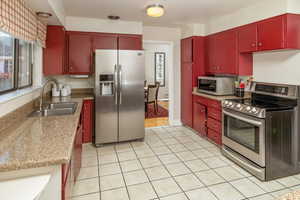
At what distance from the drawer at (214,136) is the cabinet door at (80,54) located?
254 centimetres

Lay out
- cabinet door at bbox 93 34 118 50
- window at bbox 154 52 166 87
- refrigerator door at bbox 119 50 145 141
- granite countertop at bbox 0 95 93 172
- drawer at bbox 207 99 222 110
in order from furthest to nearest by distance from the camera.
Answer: window at bbox 154 52 166 87 < cabinet door at bbox 93 34 118 50 < refrigerator door at bbox 119 50 145 141 < drawer at bbox 207 99 222 110 < granite countertop at bbox 0 95 93 172

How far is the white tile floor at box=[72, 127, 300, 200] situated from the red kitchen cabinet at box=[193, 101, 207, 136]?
405 mm

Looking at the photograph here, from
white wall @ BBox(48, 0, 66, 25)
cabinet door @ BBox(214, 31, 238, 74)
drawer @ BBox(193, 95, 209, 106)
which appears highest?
white wall @ BBox(48, 0, 66, 25)

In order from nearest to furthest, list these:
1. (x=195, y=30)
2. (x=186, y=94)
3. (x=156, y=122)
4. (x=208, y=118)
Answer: (x=208, y=118)
(x=195, y=30)
(x=186, y=94)
(x=156, y=122)

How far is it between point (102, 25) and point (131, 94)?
5.01ft

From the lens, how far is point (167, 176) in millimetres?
2531

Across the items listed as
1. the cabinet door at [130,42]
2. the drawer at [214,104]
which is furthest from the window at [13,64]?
the drawer at [214,104]

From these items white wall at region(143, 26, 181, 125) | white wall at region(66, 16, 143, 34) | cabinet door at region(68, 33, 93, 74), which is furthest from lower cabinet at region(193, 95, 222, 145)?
cabinet door at region(68, 33, 93, 74)

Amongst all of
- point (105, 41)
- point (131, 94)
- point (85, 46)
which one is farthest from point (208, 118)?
point (85, 46)

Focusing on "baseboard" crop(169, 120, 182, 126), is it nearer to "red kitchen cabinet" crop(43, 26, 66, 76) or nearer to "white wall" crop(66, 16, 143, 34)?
"white wall" crop(66, 16, 143, 34)

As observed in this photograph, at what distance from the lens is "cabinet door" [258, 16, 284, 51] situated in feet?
8.40

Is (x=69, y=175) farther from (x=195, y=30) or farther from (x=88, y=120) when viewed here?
(x=195, y=30)

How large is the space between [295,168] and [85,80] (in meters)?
3.72

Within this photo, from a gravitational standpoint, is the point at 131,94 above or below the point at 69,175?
above
